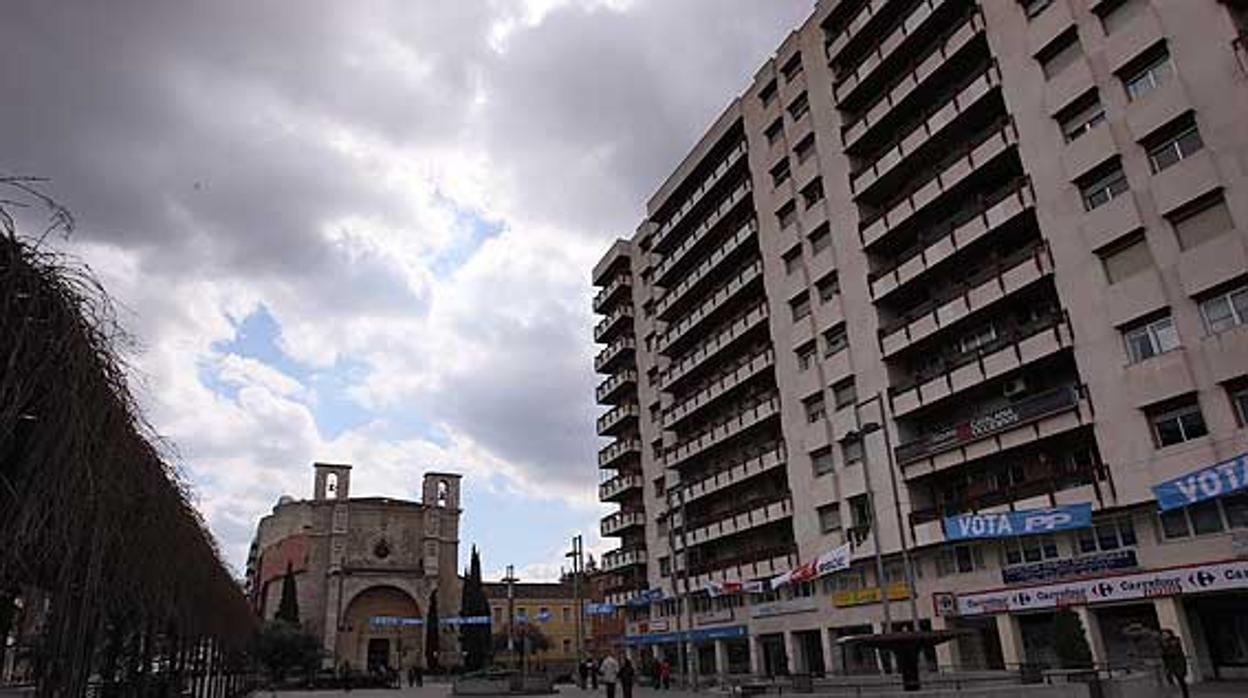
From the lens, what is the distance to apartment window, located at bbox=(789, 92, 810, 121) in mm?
45875

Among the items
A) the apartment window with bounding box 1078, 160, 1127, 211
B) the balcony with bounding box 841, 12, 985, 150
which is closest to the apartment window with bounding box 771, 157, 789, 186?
the balcony with bounding box 841, 12, 985, 150

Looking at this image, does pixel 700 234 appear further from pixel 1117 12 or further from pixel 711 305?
pixel 1117 12

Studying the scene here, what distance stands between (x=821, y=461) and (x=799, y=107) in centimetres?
1886

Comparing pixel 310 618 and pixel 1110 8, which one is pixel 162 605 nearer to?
pixel 1110 8

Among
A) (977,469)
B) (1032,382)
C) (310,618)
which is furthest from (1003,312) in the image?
(310,618)

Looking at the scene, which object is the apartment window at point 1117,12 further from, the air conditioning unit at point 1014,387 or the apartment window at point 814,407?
the apartment window at point 814,407

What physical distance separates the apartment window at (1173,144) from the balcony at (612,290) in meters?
42.9

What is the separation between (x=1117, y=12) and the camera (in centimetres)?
2945

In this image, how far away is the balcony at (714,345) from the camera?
157ft

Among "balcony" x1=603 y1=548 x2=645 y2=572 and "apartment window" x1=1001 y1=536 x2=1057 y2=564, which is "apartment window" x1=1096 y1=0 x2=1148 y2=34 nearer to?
"apartment window" x1=1001 y1=536 x2=1057 y2=564

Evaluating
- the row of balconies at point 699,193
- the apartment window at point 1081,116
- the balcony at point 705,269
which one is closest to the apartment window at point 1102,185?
the apartment window at point 1081,116

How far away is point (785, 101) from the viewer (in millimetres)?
47188

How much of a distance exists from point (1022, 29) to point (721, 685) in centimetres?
2972

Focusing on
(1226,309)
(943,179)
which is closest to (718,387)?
(943,179)
